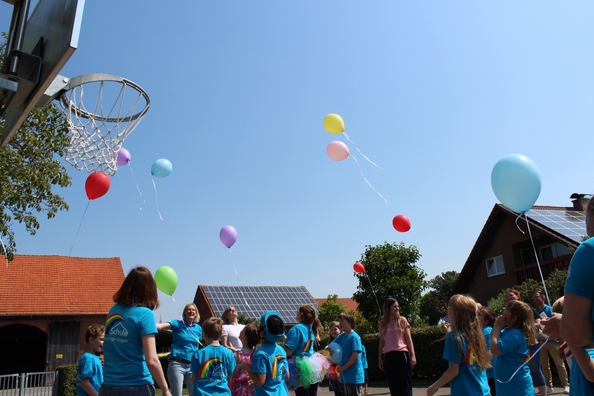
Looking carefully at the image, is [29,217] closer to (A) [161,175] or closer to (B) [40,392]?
(A) [161,175]

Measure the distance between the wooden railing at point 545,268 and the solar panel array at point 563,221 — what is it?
104cm

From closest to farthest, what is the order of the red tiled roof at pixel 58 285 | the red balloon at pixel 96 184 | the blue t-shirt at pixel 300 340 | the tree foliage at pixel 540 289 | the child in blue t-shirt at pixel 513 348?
the child in blue t-shirt at pixel 513 348
the blue t-shirt at pixel 300 340
the red balloon at pixel 96 184
the tree foliage at pixel 540 289
the red tiled roof at pixel 58 285

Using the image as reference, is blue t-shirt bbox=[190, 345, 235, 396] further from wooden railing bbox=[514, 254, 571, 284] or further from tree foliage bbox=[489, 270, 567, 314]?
wooden railing bbox=[514, 254, 571, 284]

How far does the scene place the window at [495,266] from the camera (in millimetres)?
22750

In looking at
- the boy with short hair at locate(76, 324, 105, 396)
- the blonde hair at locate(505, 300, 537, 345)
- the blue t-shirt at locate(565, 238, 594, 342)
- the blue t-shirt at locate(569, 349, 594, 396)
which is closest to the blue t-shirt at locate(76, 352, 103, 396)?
the boy with short hair at locate(76, 324, 105, 396)

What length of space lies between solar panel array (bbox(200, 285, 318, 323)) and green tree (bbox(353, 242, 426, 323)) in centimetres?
766

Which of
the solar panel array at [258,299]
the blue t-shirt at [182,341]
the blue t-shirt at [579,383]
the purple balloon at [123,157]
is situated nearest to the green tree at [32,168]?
the purple balloon at [123,157]

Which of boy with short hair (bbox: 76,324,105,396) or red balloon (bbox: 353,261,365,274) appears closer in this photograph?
boy with short hair (bbox: 76,324,105,396)

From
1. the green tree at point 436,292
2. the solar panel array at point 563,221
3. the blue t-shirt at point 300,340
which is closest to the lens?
the blue t-shirt at point 300,340

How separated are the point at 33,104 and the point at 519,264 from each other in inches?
845

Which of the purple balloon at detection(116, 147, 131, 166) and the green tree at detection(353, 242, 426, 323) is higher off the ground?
the purple balloon at detection(116, 147, 131, 166)

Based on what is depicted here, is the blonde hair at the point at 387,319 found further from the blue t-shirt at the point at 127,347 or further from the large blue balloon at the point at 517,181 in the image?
the blue t-shirt at the point at 127,347

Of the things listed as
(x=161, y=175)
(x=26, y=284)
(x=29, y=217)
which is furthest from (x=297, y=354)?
(x=26, y=284)

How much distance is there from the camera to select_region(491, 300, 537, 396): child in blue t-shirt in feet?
14.0
